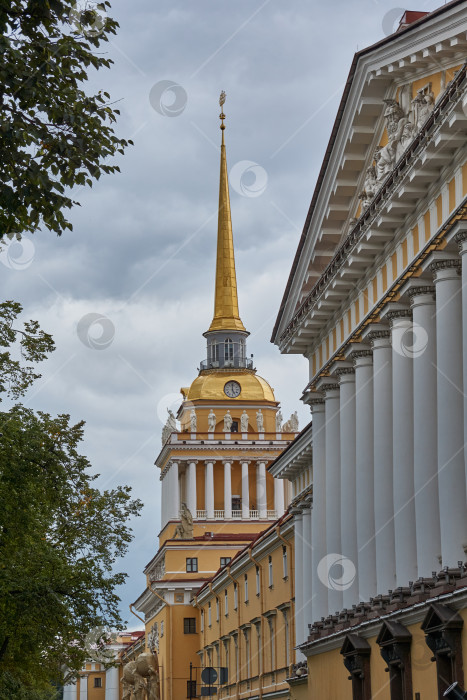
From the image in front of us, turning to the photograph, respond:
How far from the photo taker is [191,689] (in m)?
68.6

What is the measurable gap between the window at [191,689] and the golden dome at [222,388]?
24.0 m

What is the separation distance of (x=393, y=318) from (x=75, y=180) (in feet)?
30.3

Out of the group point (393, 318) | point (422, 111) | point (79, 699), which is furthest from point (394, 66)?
point (79, 699)

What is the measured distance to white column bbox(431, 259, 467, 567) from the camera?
61.6 ft

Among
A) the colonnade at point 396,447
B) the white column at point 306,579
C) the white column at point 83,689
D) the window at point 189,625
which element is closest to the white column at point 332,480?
the colonnade at point 396,447

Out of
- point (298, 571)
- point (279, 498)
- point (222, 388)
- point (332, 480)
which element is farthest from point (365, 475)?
point (222, 388)

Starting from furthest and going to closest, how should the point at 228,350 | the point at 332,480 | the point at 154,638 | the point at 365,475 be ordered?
the point at 228,350 < the point at 154,638 < the point at 332,480 < the point at 365,475

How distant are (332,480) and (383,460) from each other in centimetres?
478

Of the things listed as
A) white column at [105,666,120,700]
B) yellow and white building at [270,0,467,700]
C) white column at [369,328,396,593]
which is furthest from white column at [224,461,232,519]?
white column at [369,328,396,593]

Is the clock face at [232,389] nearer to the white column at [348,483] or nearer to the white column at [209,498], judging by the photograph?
the white column at [209,498]

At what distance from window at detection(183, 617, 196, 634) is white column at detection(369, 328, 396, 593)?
4942cm

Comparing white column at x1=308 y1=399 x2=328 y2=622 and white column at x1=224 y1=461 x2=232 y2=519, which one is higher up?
white column at x1=224 y1=461 x2=232 y2=519

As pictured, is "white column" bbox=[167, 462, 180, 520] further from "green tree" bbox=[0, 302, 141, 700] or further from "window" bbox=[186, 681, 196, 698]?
"green tree" bbox=[0, 302, 141, 700]

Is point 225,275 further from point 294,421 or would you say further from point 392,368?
point 392,368
